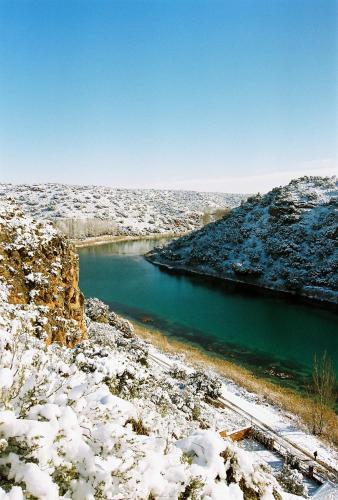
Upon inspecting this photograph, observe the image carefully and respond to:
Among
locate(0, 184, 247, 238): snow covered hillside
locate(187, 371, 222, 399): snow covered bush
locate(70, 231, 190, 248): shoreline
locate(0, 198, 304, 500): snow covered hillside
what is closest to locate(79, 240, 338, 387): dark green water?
locate(187, 371, 222, 399): snow covered bush

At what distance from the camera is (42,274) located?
2088cm

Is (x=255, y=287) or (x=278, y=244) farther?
(x=278, y=244)

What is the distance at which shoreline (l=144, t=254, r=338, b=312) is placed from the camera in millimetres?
53750

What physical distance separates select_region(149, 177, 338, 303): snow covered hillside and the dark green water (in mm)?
5565

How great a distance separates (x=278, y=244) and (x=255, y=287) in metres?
11.0

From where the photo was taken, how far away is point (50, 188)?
176 m

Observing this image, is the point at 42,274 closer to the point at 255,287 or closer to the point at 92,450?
the point at 92,450

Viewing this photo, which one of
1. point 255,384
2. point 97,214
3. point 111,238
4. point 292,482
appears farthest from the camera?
point 97,214

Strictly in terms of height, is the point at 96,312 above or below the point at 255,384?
above

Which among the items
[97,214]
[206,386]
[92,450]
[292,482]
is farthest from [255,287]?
[97,214]

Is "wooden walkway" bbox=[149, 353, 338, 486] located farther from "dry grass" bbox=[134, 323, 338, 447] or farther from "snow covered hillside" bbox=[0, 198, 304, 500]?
"snow covered hillside" bbox=[0, 198, 304, 500]

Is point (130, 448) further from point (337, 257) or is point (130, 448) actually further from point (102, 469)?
point (337, 257)

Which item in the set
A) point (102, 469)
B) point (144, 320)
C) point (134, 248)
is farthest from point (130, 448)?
point (134, 248)

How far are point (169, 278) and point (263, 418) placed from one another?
47294 mm
